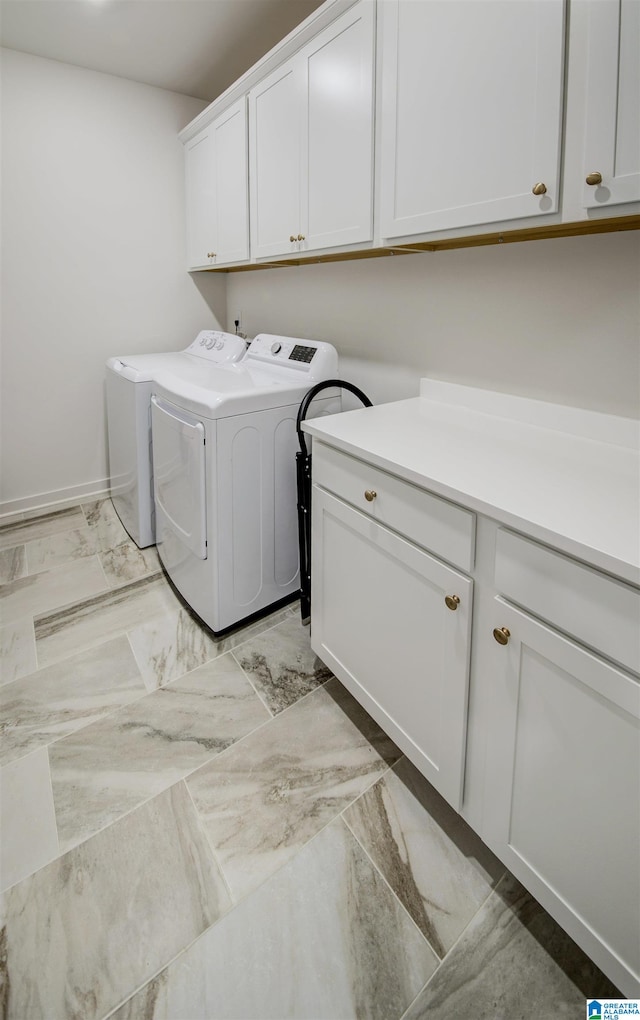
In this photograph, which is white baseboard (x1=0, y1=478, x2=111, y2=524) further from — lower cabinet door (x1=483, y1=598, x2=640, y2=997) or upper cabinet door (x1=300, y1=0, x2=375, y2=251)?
lower cabinet door (x1=483, y1=598, x2=640, y2=997)

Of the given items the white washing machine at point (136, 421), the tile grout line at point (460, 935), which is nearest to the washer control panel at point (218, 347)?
the white washing machine at point (136, 421)

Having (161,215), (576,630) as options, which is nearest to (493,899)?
(576,630)

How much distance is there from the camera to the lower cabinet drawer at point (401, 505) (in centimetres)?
111

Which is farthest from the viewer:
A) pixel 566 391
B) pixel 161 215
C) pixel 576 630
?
pixel 161 215

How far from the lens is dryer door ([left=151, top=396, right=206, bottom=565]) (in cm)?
195

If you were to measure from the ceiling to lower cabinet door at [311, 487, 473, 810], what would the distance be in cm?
214

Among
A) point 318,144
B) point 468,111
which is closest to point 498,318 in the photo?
point 468,111

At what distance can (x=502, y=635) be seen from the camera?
103 centimetres

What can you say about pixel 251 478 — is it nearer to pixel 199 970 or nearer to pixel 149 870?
pixel 149 870

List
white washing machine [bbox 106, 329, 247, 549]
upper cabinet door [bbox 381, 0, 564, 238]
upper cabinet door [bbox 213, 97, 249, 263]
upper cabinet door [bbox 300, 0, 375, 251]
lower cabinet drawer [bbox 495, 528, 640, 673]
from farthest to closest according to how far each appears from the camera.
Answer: white washing machine [bbox 106, 329, 247, 549], upper cabinet door [bbox 213, 97, 249, 263], upper cabinet door [bbox 300, 0, 375, 251], upper cabinet door [bbox 381, 0, 564, 238], lower cabinet drawer [bbox 495, 528, 640, 673]

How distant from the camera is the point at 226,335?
2.96 meters

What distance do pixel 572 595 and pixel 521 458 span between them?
0.50 meters

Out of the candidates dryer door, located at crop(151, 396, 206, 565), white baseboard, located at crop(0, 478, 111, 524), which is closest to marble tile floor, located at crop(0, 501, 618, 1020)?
dryer door, located at crop(151, 396, 206, 565)

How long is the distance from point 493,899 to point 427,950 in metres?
Answer: 0.20
